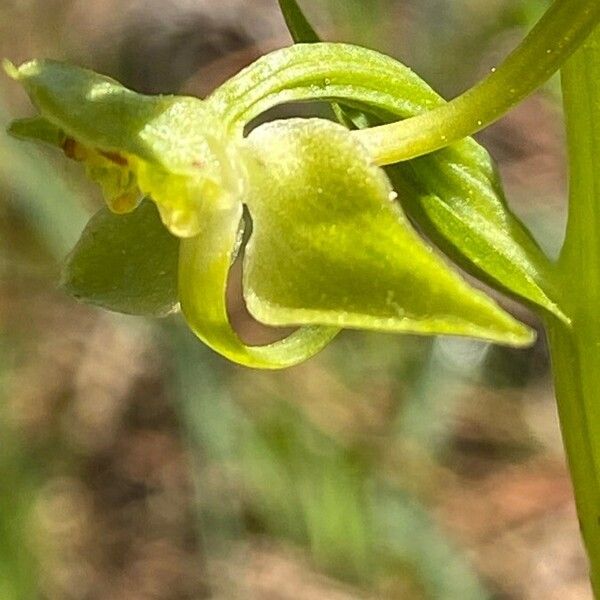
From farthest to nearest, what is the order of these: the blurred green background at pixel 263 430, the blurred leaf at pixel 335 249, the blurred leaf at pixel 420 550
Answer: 1. the blurred green background at pixel 263 430
2. the blurred leaf at pixel 420 550
3. the blurred leaf at pixel 335 249

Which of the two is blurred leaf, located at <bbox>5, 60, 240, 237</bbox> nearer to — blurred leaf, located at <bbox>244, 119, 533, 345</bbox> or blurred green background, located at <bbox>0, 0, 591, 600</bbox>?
blurred leaf, located at <bbox>244, 119, 533, 345</bbox>

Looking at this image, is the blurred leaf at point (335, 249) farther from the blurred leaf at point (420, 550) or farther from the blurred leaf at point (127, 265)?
the blurred leaf at point (420, 550)

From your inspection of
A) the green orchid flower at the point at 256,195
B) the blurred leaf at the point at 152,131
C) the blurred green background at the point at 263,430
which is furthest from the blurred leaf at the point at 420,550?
the blurred leaf at the point at 152,131

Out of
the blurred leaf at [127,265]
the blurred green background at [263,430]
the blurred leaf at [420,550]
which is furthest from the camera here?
the blurred green background at [263,430]

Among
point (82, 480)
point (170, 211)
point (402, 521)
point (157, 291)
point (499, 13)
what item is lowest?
point (82, 480)

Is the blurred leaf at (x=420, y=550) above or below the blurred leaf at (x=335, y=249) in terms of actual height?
below

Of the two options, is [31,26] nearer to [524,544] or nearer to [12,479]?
[12,479]

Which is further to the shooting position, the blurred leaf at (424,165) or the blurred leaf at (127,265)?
the blurred leaf at (127,265)

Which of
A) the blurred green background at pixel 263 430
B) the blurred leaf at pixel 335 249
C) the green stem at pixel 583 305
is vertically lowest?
the blurred green background at pixel 263 430

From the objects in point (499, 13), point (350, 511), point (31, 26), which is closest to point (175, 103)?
point (350, 511)
